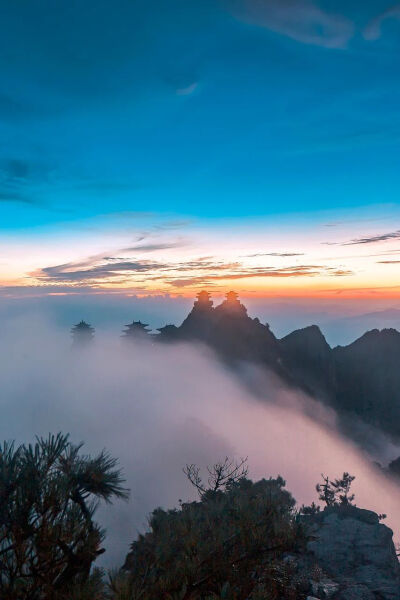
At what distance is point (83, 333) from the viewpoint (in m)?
124

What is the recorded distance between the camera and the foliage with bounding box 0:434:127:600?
582cm

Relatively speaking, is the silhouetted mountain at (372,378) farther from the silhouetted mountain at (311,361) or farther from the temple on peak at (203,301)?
the temple on peak at (203,301)

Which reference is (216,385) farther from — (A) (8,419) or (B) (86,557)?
→ (B) (86,557)

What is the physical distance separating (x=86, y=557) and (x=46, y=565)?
0.64 m

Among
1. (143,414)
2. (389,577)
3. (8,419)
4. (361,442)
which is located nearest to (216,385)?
(143,414)

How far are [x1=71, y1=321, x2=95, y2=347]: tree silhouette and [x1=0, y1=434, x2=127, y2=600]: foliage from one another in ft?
398

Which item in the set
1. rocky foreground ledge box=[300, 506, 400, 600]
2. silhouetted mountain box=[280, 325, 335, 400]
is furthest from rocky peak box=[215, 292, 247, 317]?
rocky foreground ledge box=[300, 506, 400, 600]

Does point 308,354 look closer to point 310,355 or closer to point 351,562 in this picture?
point 310,355

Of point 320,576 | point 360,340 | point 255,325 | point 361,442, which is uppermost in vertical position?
point 320,576

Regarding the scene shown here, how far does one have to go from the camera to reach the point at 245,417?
106688 millimetres

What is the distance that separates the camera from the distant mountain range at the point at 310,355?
357 ft

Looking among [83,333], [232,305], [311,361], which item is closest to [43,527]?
[232,305]

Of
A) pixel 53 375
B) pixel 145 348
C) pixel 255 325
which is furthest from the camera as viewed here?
pixel 53 375

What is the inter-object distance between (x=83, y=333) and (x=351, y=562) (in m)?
115
